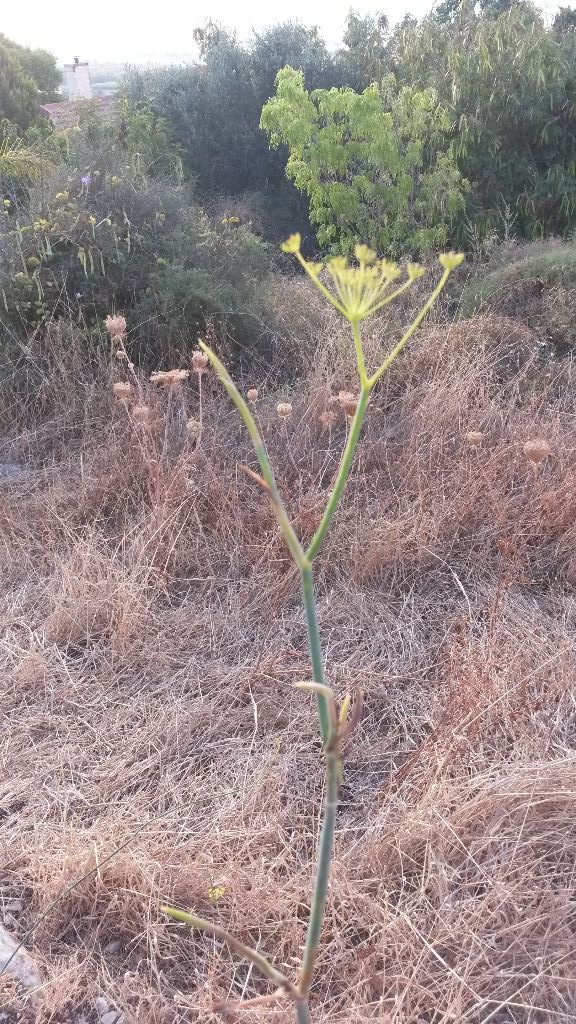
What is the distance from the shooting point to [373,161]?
223 inches

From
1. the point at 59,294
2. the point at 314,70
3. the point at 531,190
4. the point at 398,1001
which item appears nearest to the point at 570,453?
the point at 398,1001

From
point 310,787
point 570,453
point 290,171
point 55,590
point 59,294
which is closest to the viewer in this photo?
point 310,787

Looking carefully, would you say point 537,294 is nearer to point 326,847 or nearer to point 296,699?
point 296,699

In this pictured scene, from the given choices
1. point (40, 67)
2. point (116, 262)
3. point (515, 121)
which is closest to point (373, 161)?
point (515, 121)

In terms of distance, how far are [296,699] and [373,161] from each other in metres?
4.84

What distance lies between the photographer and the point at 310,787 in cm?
189

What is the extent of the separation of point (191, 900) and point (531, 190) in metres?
6.09

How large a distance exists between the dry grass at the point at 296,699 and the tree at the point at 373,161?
8.42ft

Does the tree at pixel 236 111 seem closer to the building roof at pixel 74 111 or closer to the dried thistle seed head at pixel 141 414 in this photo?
the building roof at pixel 74 111

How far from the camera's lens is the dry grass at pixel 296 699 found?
57.3 inches

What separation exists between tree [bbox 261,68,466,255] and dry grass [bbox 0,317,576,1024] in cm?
257

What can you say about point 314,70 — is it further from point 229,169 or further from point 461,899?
point 461,899

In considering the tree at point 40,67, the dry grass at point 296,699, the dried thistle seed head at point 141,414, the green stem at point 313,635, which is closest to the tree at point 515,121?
the dry grass at point 296,699

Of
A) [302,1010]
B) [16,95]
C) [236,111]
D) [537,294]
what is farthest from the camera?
[16,95]
